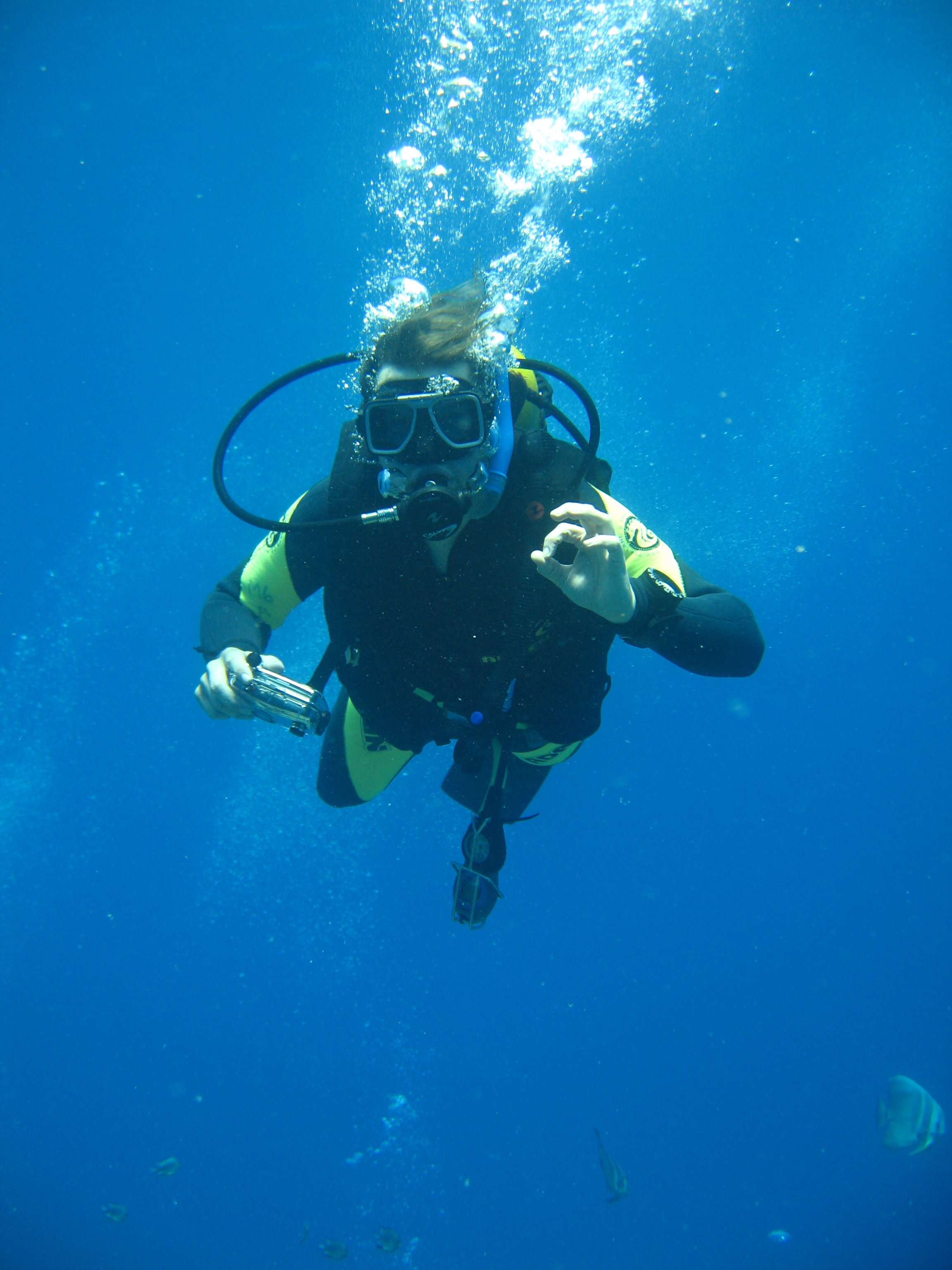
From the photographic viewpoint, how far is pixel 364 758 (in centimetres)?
369

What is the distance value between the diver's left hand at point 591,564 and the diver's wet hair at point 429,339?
951mm

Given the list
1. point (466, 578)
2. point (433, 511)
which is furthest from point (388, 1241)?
point (433, 511)

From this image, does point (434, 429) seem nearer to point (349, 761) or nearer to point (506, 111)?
point (349, 761)

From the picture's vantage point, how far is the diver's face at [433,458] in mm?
2211

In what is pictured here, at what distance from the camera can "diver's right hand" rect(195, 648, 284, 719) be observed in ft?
6.84

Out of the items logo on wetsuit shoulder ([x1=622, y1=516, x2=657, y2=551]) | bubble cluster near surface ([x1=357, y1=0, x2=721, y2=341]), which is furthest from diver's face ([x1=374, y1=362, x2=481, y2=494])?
bubble cluster near surface ([x1=357, y1=0, x2=721, y2=341])

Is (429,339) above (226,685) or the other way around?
above

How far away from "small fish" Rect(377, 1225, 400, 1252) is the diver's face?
27.8 feet

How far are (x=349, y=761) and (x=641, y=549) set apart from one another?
2.23 m

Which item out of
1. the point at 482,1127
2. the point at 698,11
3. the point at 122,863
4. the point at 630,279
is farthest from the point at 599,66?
the point at 482,1127

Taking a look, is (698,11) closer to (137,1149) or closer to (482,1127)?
(482,1127)

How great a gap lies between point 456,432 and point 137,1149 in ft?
58.7

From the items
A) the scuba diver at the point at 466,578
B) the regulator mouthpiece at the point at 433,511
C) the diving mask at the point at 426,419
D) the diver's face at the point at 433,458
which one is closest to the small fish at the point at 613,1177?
the scuba diver at the point at 466,578

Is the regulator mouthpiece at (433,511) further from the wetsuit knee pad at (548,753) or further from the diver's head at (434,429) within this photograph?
the wetsuit knee pad at (548,753)
